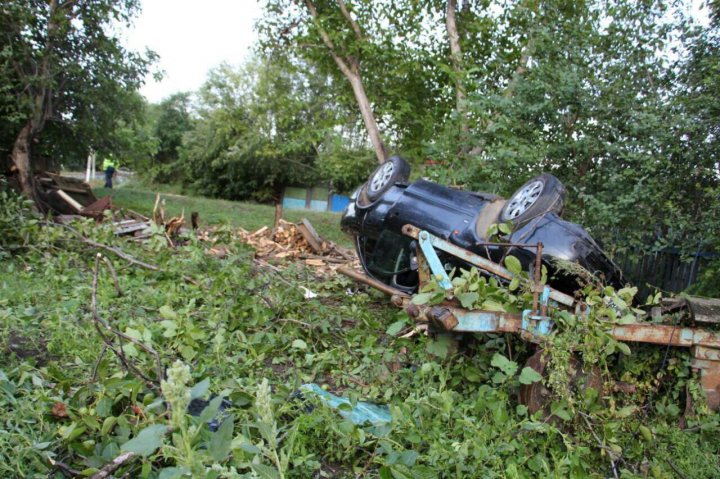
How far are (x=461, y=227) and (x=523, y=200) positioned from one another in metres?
0.59

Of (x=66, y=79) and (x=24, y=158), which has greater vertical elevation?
(x=66, y=79)

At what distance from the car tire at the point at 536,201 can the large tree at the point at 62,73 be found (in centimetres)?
1048

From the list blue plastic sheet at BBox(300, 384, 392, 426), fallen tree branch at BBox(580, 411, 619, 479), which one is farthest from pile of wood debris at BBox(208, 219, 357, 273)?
fallen tree branch at BBox(580, 411, 619, 479)

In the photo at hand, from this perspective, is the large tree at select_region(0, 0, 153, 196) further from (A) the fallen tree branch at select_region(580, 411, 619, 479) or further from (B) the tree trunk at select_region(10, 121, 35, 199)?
(A) the fallen tree branch at select_region(580, 411, 619, 479)

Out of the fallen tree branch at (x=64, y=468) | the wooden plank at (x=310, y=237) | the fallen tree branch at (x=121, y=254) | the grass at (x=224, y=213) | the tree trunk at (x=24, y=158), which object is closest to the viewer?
the fallen tree branch at (x=64, y=468)

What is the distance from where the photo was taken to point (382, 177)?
216 inches

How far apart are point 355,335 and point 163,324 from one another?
1580mm

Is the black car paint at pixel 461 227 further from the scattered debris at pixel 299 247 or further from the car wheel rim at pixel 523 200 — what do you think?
the scattered debris at pixel 299 247

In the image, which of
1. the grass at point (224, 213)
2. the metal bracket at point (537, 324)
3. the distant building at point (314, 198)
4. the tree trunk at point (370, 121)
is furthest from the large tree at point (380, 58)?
the distant building at point (314, 198)

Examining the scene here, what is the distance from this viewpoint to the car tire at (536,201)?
13.2 feet

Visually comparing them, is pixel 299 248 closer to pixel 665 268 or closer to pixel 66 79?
→ pixel 665 268

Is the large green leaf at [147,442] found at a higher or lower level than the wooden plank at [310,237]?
higher

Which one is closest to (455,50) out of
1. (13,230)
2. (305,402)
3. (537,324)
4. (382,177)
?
(382,177)

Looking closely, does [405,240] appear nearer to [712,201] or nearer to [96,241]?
[712,201]
